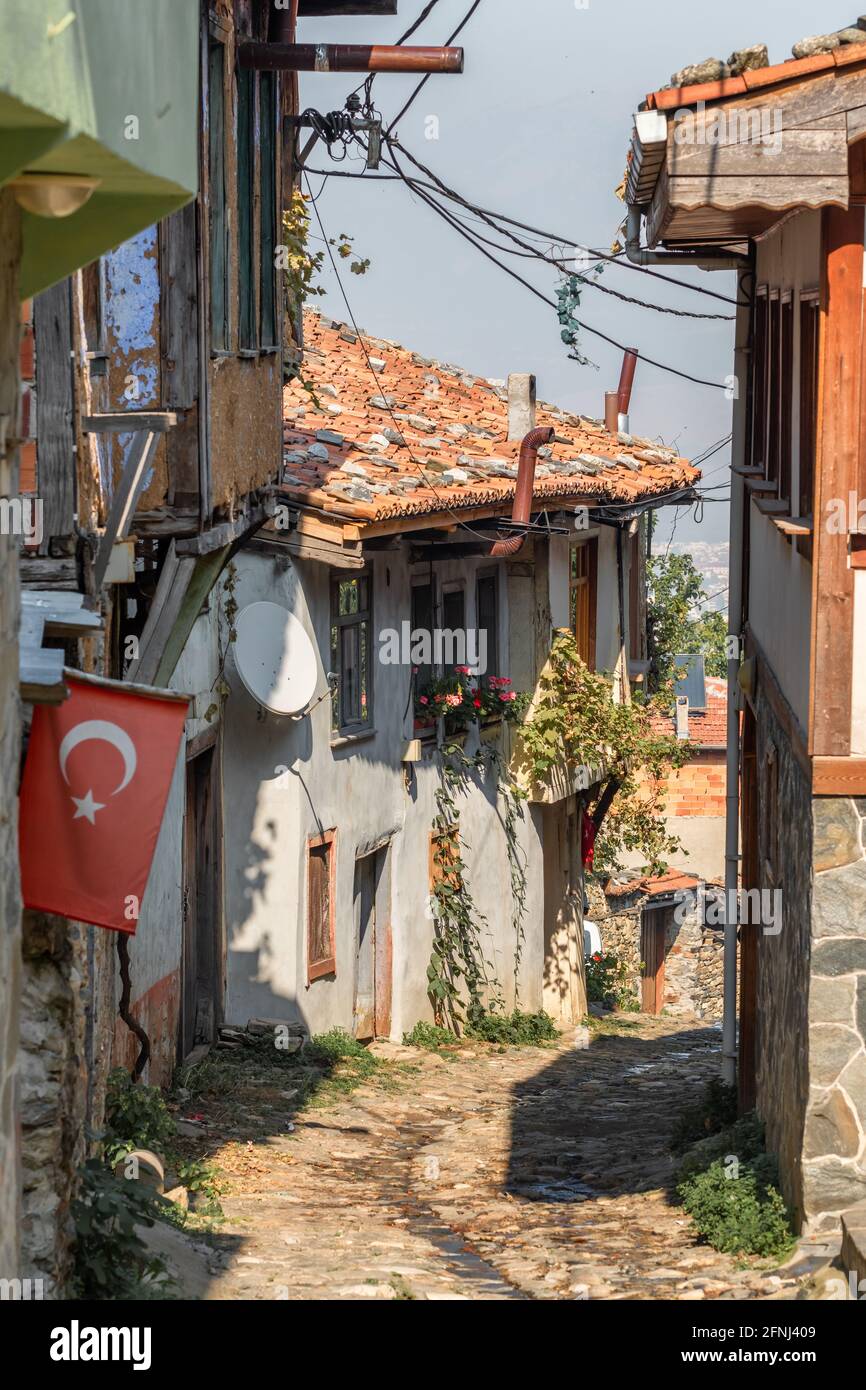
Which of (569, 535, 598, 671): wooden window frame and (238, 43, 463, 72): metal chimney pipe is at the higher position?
(238, 43, 463, 72): metal chimney pipe

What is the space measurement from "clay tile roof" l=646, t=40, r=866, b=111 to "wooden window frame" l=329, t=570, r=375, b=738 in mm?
8228

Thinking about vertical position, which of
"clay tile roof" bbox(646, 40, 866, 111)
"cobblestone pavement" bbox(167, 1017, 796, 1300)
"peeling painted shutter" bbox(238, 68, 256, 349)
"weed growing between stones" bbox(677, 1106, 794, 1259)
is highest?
"peeling painted shutter" bbox(238, 68, 256, 349)

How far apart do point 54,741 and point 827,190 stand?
3574mm

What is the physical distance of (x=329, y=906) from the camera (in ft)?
46.5

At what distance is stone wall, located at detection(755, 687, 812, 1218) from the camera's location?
284 inches

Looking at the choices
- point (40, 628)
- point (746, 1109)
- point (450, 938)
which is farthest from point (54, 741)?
point (450, 938)

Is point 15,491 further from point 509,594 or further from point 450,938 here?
point 509,594

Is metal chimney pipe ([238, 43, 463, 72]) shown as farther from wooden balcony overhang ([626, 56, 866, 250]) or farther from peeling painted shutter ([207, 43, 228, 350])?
wooden balcony overhang ([626, 56, 866, 250])

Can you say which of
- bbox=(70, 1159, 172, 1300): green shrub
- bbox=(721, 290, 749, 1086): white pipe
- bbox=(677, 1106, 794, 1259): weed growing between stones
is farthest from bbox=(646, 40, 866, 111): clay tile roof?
bbox=(721, 290, 749, 1086): white pipe

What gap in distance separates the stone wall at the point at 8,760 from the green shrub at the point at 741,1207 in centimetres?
411

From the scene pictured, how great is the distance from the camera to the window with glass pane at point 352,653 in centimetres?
1464

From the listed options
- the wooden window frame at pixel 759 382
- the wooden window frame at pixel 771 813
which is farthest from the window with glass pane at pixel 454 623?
the wooden window frame at pixel 771 813

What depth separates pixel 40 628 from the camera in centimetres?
555

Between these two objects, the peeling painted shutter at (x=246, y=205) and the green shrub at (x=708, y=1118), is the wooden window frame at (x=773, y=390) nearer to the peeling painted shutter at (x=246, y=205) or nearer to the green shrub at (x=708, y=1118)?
the peeling painted shutter at (x=246, y=205)
